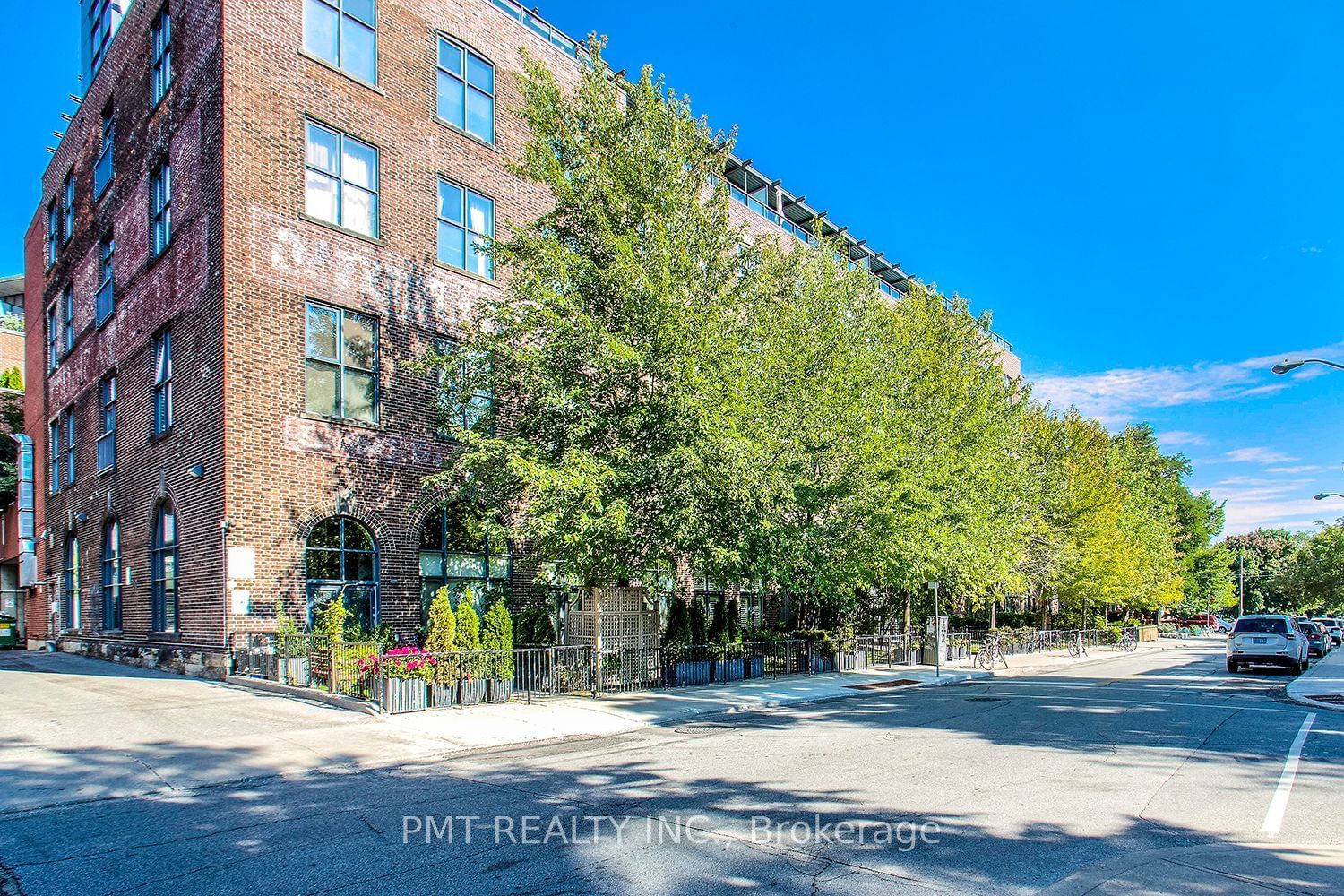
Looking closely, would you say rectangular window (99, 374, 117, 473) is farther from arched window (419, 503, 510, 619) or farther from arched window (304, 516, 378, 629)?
arched window (419, 503, 510, 619)

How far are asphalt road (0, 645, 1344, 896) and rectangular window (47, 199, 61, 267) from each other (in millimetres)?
28829

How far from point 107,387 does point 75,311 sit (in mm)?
5535

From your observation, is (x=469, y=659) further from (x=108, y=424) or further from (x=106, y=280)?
(x=106, y=280)

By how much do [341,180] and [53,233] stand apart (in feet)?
64.0

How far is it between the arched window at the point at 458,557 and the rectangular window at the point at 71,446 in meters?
15.6

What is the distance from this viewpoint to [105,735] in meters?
11.9

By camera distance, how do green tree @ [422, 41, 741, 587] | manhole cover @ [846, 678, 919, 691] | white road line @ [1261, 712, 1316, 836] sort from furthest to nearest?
manhole cover @ [846, 678, 919, 691]
green tree @ [422, 41, 741, 587]
white road line @ [1261, 712, 1316, 836]

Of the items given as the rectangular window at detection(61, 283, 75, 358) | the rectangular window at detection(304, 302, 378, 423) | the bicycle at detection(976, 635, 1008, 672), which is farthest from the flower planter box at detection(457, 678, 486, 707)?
the rectangular window at detection(61, 283, 75, 358)

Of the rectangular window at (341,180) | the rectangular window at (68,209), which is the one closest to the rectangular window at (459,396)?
the rectangular window at (341,180)

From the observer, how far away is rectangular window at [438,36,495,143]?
2354 centimetres

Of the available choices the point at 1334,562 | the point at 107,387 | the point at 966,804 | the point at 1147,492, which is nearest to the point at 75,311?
the point at 107,387

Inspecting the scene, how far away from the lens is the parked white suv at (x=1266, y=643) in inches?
1045

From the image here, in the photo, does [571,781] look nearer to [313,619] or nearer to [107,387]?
[313,619]

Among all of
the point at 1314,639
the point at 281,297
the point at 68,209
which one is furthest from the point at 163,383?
the point at 1314,639
